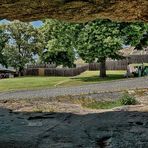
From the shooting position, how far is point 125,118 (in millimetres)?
17875

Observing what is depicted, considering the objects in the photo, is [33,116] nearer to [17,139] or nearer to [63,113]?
[63,113]

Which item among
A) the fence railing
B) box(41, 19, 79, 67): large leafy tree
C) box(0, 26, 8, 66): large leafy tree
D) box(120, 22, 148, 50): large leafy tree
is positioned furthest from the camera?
box(0, 26, 8, 66): large leafy tree

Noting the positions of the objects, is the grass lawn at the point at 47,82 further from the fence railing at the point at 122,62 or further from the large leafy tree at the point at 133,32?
the fence railing at the point at 122,62

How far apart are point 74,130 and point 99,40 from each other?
30.5 metres

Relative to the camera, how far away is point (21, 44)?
77188 mm

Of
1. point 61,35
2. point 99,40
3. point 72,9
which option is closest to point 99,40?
point 99,40

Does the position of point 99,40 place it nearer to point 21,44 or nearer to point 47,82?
point 47,82

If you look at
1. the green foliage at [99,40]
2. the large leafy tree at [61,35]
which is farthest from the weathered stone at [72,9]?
the large leafy tree at [61,35]

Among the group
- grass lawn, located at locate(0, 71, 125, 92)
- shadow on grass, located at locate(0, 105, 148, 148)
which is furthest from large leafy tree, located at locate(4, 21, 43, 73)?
shadow on grass, located at locate(0, 105, 148, 148)

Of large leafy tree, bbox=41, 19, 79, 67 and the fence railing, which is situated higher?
large leafy tree, bbox=41, 19, 79, 67

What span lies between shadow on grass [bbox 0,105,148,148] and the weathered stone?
13.3ft

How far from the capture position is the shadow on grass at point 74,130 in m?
14.4

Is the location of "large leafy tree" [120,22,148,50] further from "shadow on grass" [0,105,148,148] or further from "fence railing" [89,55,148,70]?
"shadow on grass" [0,105,148,148]

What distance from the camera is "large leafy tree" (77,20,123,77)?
45562 millimetres
